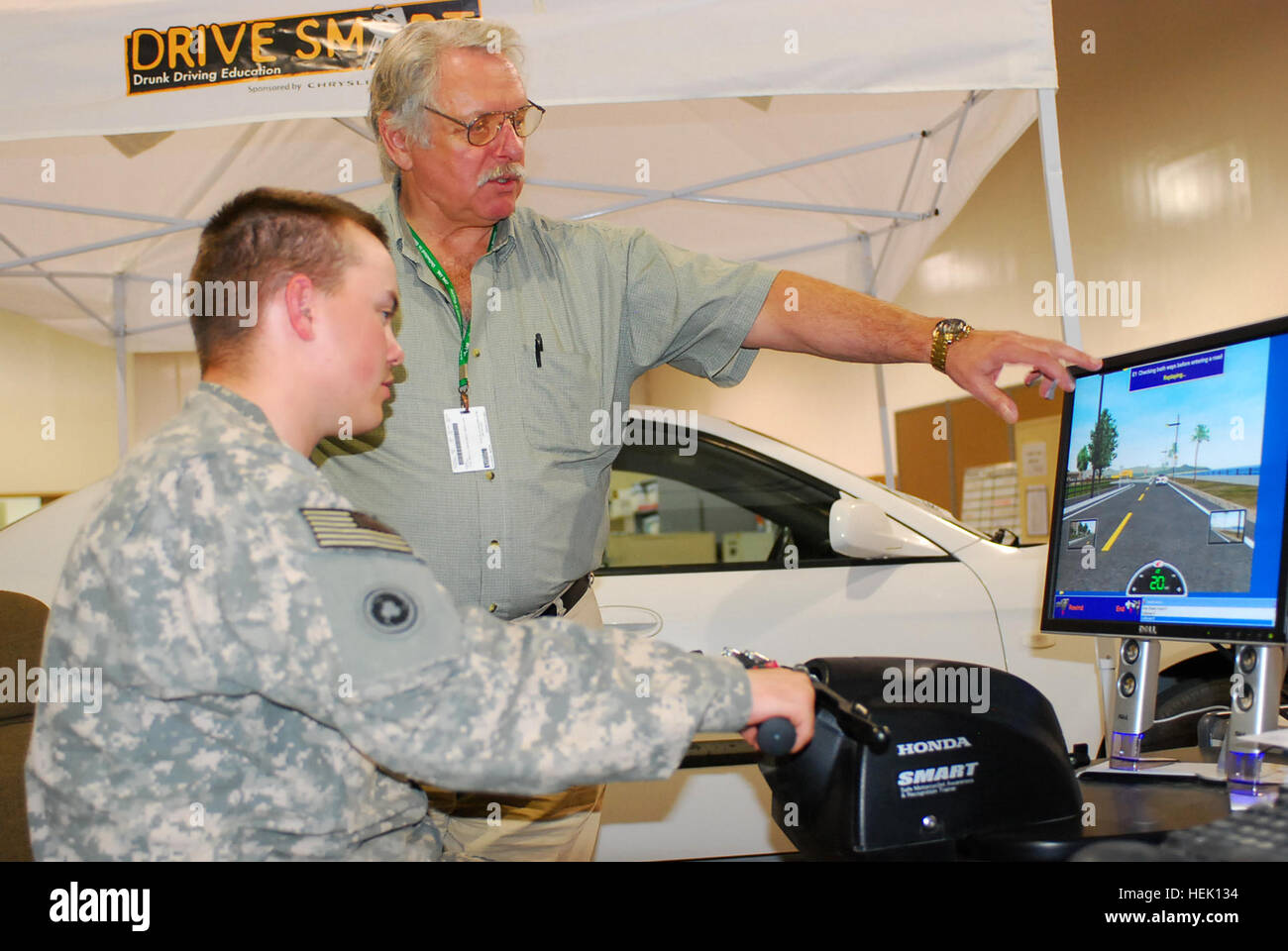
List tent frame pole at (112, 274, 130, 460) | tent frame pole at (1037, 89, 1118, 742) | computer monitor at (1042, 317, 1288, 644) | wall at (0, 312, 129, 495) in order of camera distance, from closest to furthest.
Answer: computer monitor at (1042, 317, 1288, 644)
tent frame pole at (1037, 89, 1118, 742)
tent frame pole at (112, 274, 130, 460)
wall at (0, 312, 129, 495)

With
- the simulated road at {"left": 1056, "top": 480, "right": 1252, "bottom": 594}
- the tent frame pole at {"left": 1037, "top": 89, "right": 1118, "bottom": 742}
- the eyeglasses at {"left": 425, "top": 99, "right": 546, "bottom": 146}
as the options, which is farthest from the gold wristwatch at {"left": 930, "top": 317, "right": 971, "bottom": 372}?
the eyeglasses at {"left": 425, "top": 99, "right": 546, "bottom": 146}

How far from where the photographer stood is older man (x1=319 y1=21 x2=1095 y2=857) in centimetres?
176

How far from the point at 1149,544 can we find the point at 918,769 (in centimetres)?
52

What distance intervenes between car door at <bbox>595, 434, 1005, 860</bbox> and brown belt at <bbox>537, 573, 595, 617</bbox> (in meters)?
0.80

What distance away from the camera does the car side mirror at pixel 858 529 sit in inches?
103

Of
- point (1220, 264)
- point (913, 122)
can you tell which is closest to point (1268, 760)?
point (913, 122)

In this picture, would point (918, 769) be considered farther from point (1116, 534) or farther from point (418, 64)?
point (418, 64)

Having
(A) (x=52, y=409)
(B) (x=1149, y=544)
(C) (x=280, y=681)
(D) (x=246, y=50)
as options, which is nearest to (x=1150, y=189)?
(D) (x=246, y=50)

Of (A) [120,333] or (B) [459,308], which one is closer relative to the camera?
(B) [459,308]

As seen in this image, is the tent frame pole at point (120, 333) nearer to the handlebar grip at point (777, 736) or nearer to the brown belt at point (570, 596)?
the brown belt at point (570, 596)

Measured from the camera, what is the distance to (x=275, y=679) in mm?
945

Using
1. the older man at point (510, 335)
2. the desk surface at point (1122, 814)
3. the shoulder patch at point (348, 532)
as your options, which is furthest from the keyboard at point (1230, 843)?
the older man at point (510, 335)

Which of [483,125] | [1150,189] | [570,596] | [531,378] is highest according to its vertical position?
[1150,189]

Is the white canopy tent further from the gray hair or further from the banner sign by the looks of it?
the gray hair
